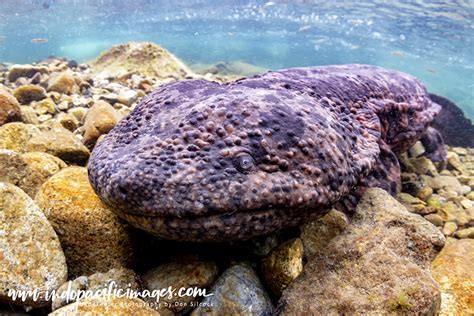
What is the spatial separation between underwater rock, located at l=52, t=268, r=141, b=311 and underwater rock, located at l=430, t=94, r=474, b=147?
811cm

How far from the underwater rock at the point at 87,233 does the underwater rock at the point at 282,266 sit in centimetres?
95

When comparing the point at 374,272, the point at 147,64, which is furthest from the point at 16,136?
the point at 147,64

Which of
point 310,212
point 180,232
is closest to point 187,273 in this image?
point 180,232

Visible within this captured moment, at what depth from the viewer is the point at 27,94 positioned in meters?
4.75

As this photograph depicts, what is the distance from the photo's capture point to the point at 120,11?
121ft

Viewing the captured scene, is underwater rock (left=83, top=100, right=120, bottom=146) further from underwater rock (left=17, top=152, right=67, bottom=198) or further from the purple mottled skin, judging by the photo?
the purple mottled skin

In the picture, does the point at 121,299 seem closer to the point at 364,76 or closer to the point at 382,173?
the point at 382,173

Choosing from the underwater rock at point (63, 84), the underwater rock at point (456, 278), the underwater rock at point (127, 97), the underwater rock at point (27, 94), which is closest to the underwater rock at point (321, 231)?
the underwater rock at point (456, 278)

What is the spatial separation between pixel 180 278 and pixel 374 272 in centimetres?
124

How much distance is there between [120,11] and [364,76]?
3972 cm

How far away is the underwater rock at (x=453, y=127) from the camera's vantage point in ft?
25.2

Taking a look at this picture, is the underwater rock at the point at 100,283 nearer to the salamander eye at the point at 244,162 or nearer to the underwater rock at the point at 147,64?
the salamander eye at the point at 244,162

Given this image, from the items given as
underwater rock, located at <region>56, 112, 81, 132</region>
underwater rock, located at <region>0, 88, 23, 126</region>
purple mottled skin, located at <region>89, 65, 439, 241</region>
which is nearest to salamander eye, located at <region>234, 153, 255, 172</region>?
purple mottled skin, located at <region>89, 65, 439, 241</region>

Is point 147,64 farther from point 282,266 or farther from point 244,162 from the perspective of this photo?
point 282,266
